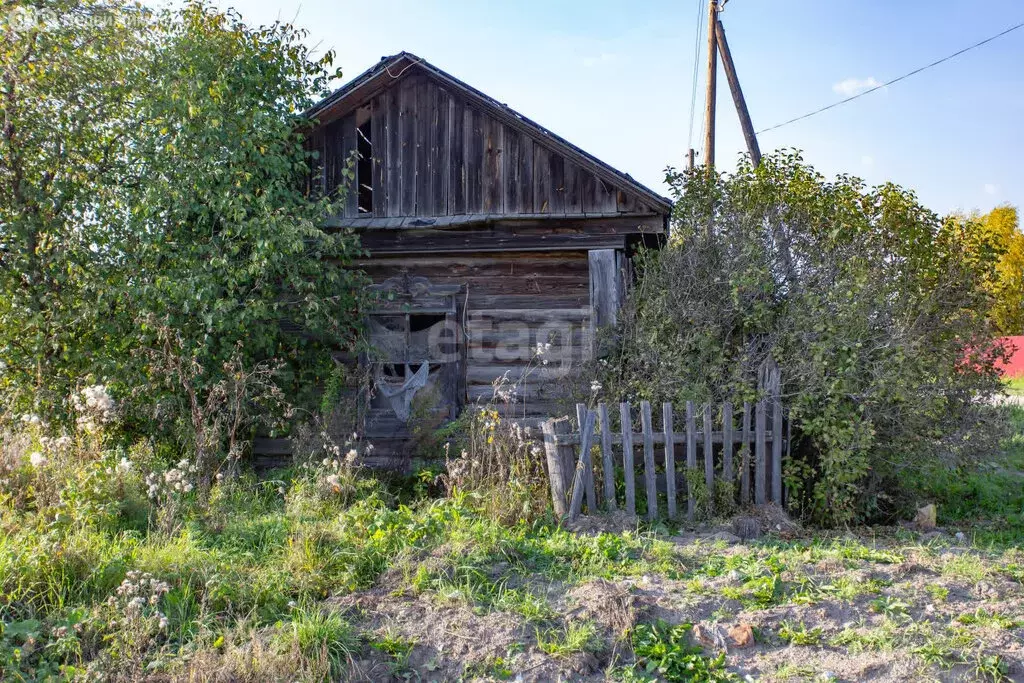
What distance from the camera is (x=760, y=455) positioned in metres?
6.62

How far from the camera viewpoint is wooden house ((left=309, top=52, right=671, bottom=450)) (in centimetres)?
912

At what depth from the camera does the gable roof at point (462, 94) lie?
8719mm

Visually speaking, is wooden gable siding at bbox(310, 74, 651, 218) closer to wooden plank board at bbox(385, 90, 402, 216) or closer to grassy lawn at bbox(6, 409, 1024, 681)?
wooden plank board at bbox(385, 90, 402, 216)

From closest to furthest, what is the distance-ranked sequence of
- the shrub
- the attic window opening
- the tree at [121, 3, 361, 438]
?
the shrub → the tree at [121, 3, 361, 438] → the attic window opening

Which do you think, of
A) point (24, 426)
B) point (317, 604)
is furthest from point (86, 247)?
point (317, 604)

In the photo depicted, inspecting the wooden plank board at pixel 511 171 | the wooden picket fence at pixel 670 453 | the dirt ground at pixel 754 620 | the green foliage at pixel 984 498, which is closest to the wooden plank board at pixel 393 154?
the wooden plank board at pixel 511 171

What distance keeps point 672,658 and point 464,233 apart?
6491 mm

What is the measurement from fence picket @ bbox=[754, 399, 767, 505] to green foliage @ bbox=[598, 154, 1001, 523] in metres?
0.20

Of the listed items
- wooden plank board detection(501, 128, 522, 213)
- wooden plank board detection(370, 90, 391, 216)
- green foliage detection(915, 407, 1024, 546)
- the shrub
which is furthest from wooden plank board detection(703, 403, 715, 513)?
wooden plank board detection(370, 90, 391, 216)

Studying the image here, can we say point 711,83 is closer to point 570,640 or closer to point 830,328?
point 830,328

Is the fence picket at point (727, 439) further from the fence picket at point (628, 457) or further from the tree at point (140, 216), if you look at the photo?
the tree at point (140, 216)

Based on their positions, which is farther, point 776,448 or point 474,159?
point 474,159

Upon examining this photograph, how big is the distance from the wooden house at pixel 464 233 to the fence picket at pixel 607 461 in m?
2.68

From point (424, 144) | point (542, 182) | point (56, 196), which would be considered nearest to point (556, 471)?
point (542, 182)
